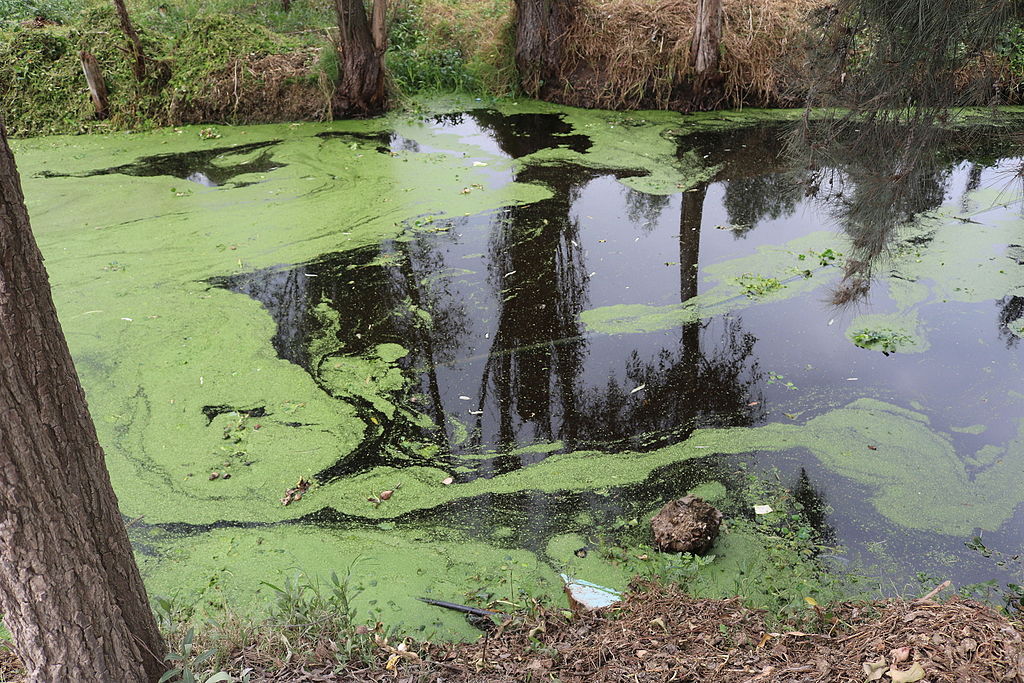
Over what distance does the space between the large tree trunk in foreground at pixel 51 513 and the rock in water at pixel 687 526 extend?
5.47 feet

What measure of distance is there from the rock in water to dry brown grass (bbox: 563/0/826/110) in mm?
5799

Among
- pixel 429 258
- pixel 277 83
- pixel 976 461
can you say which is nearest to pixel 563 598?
pixel 976 461

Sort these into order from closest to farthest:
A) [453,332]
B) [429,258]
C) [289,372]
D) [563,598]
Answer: [563,598] < [289,372] < [453,332] < [429,258]

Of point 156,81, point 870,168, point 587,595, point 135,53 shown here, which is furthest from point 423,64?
point 587,595

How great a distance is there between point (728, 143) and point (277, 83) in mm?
4306

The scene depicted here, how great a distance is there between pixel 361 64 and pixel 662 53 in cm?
300

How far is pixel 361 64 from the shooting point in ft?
23.9

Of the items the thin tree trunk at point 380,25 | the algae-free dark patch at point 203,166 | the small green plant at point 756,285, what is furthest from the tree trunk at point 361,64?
the small green plant at point 756,285

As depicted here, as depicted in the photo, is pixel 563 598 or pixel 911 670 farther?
pixel 563 598

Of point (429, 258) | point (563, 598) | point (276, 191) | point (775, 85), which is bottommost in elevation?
point (563, 598)

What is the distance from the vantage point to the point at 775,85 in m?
7.56

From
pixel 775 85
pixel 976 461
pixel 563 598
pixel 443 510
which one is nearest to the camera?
pixel 563 598

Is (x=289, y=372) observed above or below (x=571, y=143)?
below

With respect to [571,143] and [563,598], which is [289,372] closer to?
[563,598]
